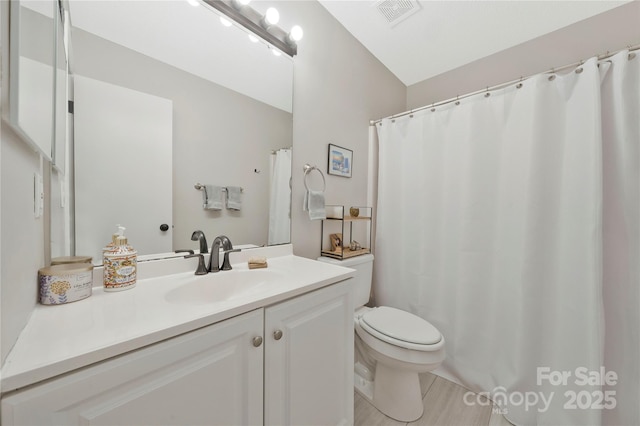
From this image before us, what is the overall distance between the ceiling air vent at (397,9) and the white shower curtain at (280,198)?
1.07 metres

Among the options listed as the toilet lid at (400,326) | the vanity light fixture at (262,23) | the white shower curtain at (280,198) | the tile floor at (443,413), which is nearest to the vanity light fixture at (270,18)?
the vanity light fixture at (262,23)

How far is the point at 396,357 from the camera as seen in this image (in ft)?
3.90

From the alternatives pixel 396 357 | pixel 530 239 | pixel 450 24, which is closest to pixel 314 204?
pixel 396 357

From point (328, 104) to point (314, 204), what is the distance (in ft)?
2.35

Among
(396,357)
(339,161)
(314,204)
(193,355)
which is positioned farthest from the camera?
(339,161)

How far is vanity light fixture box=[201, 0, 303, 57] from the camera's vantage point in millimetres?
1140

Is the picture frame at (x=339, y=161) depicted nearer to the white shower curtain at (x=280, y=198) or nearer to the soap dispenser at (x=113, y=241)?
the white shower curtain at (x=280, y=198)

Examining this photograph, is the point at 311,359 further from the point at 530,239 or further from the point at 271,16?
the point at 271,16

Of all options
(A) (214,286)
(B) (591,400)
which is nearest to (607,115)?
(B) (591,400)

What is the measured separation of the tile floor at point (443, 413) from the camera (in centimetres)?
125

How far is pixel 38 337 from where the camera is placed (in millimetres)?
489

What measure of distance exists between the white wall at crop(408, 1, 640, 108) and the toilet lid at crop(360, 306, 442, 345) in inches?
72.3

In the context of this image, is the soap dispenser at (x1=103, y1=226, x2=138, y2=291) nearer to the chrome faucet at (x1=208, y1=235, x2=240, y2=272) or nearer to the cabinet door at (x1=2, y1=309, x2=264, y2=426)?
the chrome faucet at (x1=208, y1=235, x2=240, y2=272)

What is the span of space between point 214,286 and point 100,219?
468 mm
